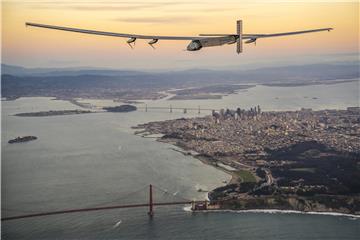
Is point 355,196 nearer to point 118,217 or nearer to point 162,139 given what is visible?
point 118,217

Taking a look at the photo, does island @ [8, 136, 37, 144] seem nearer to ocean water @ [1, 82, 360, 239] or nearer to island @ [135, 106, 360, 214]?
ocean water @ [1, 82, 360, 239]

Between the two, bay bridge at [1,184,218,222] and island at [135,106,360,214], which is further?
island at [135,106,360,214]

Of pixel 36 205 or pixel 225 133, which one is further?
pixel 225 133

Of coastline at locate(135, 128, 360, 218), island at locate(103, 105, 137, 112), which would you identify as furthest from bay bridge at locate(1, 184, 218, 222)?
island at locate(103, 105, 137, 112)

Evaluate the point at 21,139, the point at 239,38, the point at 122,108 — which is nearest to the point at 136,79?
the point at 122,108

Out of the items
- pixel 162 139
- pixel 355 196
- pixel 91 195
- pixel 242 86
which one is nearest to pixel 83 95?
pixel 242 86

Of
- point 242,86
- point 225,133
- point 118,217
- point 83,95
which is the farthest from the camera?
point 242,86
